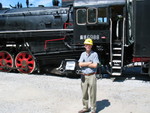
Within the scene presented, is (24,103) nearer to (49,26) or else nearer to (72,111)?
(72,111)

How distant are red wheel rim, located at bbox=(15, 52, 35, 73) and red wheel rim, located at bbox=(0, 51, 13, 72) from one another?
1.33 feet

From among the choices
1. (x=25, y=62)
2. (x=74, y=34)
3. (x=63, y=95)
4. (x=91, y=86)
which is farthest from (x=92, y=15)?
(x=91, y=86)

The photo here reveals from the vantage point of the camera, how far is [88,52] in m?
5.44

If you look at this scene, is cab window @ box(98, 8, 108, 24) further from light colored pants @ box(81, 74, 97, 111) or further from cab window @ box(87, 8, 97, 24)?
light colored pants @ box(81, 74, 97, 111)

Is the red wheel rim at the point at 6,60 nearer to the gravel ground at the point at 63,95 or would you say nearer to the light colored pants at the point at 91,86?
the gravel ground at the point at 63,95

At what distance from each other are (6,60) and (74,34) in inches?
149

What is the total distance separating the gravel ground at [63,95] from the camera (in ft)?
19.9

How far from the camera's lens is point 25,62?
1079cm


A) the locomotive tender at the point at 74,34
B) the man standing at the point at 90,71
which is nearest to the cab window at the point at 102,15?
the locomotive tender at the point at 74,34

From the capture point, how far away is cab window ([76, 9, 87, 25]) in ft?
30.8

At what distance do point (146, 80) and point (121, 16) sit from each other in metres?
2.78

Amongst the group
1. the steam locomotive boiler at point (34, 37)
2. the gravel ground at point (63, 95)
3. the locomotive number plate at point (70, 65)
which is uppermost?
the steam locomotive boiler at point (34, 37)

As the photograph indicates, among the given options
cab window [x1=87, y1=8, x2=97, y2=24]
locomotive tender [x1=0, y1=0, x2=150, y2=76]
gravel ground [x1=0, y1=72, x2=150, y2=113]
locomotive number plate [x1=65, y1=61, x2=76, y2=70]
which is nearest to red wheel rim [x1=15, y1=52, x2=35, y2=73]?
locomotive tender [x1=0, y1=0, x2=150, y2=76]

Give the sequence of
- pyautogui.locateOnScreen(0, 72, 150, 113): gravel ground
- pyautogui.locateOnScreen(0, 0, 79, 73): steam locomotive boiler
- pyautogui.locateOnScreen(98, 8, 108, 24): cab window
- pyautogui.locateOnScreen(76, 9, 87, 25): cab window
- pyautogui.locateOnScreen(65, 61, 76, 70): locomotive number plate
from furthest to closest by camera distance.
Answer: pyautogui.locateOnScreen(0, 0, 79, 73): steam locomotive boiler, pyautogui.locateOnScreen(65, 61, 76, 70): locomotive number plate, pyautogui.locateOnScreen(76, 9, 87, 25): cab window, pyautogui.locateOnScreen(98, 8, 108, 24): cab window, pyautogui.locateOnScreen(0, 72, 150, 113): gravel ground
